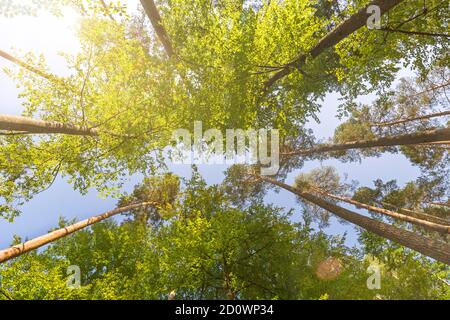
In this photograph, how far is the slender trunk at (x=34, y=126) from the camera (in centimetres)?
607

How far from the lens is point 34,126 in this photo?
676 centimetres

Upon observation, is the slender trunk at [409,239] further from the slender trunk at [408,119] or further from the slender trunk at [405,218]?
the slender trunk at [408,119]

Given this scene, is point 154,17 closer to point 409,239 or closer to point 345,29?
point 345,29

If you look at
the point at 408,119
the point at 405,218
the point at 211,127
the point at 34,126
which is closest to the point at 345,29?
the point at 211,127

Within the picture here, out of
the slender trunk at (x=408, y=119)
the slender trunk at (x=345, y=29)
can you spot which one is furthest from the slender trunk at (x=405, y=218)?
the slender trunk at (x=345, y=29)

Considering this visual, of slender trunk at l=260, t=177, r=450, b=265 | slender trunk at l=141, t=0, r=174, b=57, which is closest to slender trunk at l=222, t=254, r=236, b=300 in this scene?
slender trunk at l=260, t=177, r=450, b=265

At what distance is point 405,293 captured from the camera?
1415 cm

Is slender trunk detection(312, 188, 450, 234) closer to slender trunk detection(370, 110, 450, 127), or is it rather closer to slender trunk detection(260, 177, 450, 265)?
slender trunk detection(260, 177, 450, 265)

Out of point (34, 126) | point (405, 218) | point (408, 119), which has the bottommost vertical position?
point (405, 218)

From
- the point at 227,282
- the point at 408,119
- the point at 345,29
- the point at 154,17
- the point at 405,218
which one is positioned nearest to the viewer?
the point at 345,29

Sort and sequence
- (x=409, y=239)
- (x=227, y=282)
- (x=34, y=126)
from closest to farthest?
(x=34, y=126), (x=409, y=239), (x=227, y=282)
